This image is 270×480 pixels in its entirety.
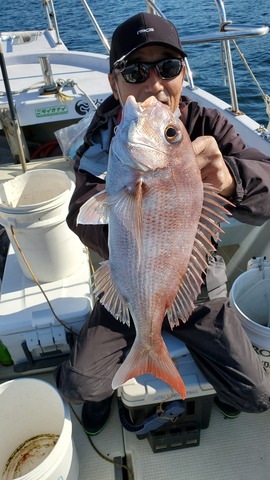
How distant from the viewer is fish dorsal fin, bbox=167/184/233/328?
1.43 m

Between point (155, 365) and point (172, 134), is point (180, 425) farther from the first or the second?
point (172, 134)

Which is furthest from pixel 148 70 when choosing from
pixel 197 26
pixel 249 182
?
pixel 197 26

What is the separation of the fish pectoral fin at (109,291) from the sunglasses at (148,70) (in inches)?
37.0

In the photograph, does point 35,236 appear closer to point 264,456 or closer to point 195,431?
point 195,431

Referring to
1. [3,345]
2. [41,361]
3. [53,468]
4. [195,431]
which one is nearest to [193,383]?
[195,431]

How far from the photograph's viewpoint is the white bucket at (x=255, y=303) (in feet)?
7.30

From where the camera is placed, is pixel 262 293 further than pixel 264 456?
Yes

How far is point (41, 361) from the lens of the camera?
260 cm

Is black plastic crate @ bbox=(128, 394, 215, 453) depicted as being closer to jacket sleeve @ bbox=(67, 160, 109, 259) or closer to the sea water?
jacket sleeve @ bbox=(67, 160, 109, 259)

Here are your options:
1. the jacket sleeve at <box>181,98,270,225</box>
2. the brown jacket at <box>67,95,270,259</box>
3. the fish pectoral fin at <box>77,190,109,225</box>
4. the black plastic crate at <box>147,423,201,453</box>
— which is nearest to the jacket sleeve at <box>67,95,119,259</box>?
the brown jacket at <box>67,95,270,259</box>

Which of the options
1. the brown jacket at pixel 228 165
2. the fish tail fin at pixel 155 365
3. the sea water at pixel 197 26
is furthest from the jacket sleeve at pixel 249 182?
the sea water at pixel 197 26

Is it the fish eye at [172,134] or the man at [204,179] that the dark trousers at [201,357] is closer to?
the man at [204,179]

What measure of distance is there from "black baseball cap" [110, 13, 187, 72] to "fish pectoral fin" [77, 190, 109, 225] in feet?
2.94

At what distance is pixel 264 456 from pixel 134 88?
7.02 ft
